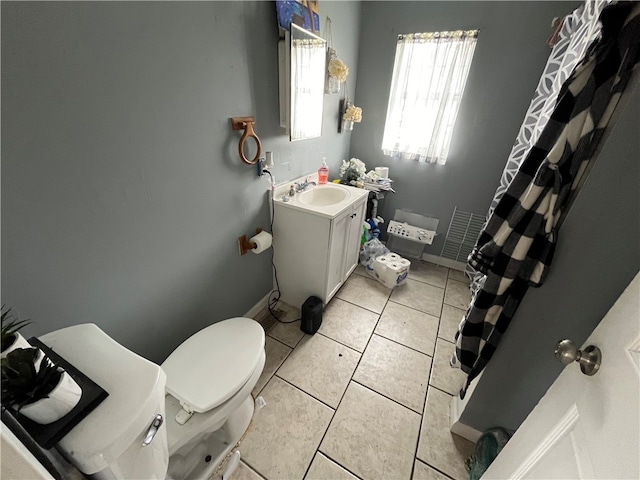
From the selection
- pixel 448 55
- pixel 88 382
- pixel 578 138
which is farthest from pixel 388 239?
pixel 88 382

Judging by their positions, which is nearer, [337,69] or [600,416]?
[600,416]

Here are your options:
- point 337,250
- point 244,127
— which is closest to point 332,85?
point 244,127

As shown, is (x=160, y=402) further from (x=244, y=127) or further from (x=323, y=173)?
(x=323, y=173)

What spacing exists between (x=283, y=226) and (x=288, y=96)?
2.58 feet

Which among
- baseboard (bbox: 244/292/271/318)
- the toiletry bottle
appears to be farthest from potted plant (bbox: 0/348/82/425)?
the toiletry bottle

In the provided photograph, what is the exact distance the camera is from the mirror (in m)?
1.42

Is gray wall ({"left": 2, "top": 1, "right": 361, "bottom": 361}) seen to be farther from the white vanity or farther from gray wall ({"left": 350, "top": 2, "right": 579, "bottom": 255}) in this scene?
gray wall ({"left": 350, "top": 2, "right": 579, "bottom": 255})

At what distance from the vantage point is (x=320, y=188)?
6.64 ft

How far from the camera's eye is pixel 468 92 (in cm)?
203

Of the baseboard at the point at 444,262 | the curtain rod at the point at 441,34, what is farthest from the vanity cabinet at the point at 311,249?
the curtain rod at the point at 441,34

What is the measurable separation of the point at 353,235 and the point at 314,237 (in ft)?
1.54

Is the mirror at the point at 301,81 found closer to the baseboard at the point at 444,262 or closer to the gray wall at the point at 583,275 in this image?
the gray wall at the point at 583,275

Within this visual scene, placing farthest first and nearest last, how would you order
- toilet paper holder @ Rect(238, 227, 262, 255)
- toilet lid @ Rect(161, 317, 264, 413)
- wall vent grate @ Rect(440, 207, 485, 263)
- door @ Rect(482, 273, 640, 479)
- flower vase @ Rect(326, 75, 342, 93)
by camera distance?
wall vent grate @ Rect(440, 207, 485, 263) < flower vase @ Rect(326, 75, 342, 93) < toilet paper holder @ Rect(238, 227, 262, 255) < toilet lid @ Rect(161, 317, 264, 413) < door @ Rect(482, 273, 640, 479)

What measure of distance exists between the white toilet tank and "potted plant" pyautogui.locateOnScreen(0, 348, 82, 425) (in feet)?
0.19
